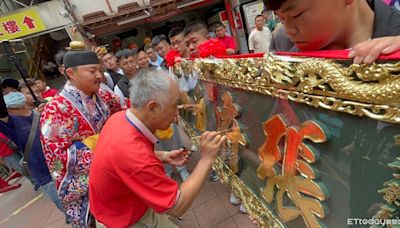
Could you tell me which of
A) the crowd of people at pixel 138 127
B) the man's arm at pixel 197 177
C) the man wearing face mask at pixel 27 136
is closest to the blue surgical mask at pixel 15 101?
the man wearing face mask at pixel 27 136

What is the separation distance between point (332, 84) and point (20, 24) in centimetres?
1004

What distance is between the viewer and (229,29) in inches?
426

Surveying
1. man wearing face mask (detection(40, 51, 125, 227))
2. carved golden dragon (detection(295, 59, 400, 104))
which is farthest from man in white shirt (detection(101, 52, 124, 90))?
carved golden dragon (detection(295, 59, 400, 104))

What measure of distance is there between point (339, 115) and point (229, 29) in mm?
10802

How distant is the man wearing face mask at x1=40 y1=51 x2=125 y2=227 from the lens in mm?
1953

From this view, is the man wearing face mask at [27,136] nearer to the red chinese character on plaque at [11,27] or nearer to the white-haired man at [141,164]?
the white-haired man at [141,164]

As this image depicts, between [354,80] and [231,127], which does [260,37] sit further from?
[354,80]

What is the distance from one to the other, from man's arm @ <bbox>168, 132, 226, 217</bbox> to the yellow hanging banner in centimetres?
923

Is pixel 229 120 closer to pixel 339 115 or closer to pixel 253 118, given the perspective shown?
pixel 253 118

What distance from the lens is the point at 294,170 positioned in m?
1.08

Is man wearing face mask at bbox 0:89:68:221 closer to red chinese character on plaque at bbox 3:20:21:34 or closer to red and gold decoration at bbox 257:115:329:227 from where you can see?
red and gold decoration at bbox 257:115:329:227

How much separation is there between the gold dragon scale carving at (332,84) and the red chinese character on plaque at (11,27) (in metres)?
9.49

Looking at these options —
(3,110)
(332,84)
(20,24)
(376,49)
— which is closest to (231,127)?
(332,84)

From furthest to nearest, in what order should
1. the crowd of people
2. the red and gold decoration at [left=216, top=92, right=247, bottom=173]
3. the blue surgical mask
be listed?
the blue surgical mask
the red and gold decoration at [left=216, top=92, right=247, bottom=173]
the crowd of people
